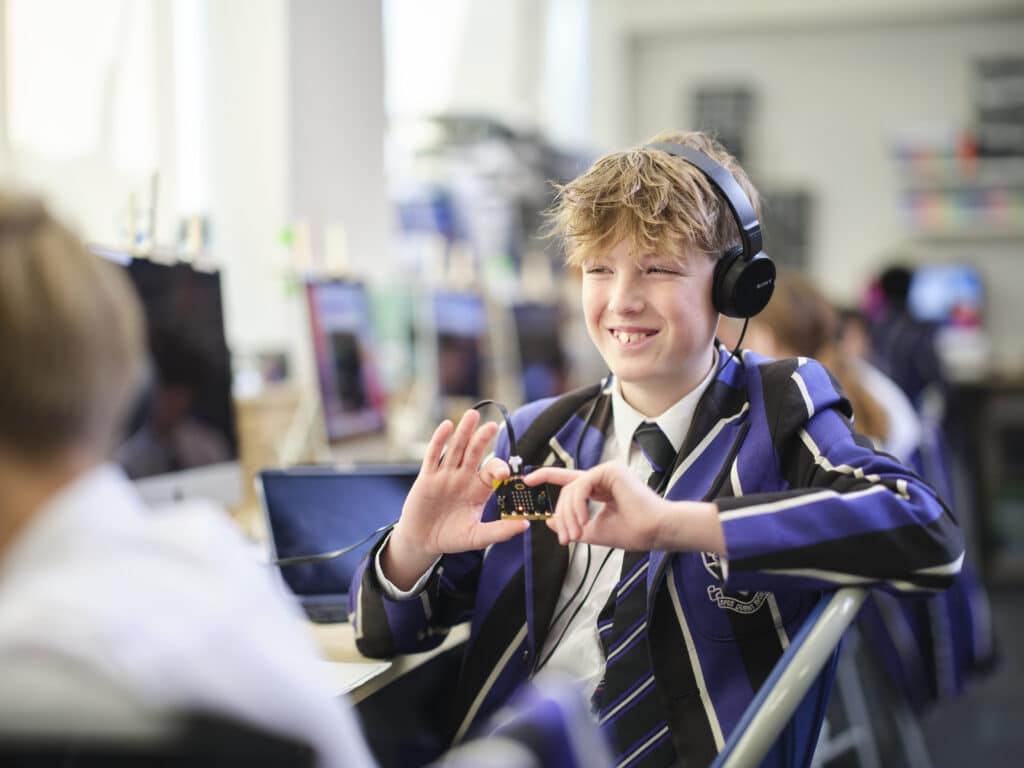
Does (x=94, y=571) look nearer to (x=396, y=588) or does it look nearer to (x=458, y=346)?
(x=396, y=588)

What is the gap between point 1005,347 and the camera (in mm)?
7441

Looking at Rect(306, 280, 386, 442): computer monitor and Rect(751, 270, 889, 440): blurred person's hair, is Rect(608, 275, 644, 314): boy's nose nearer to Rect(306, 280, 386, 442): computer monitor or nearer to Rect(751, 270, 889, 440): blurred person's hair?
Rect(751, 270, 889, 440): blurred person's hair

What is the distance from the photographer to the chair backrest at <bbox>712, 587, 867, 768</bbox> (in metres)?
0.94

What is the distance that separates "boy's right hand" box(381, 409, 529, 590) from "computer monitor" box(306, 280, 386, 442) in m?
1.53

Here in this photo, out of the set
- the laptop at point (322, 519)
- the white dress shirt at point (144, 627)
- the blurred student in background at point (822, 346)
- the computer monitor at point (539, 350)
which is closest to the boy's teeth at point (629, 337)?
the laptop at point (322, 519)

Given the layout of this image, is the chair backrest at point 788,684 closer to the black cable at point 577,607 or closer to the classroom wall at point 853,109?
the black cable at point 577,607

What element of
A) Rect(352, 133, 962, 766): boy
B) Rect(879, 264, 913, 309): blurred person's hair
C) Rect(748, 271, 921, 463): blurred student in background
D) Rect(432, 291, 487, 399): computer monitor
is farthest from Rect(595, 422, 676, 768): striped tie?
Rect(879, 264, 913, 309): blurred person's hair

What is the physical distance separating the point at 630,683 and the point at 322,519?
613mm

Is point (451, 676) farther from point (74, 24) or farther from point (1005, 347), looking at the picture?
point (1005, 347)

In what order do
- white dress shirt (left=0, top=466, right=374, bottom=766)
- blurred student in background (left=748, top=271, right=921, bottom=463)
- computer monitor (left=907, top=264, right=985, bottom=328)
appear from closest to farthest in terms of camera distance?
white dress shirt (left=0, top=466, right=374, bottom=766), blurred student in background (left=748, top=271, right=921, bottom=463), computer monitor (left=907, top=264, right=985, bottom=328)

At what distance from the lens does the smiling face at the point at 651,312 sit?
1.25 metres

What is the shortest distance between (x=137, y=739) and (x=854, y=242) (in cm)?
803

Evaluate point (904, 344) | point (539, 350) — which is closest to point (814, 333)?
point (539, 350)

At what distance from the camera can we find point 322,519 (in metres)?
1.59
